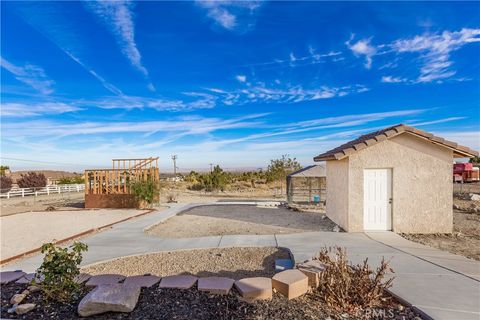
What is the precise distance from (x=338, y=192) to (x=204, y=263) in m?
5.97

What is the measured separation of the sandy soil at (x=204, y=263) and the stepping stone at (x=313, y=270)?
1.11 metres

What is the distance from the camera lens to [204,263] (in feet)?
21.1

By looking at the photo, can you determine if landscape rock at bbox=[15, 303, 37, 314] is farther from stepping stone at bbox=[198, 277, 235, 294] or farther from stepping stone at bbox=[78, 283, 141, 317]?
stepping stone at bbox=[198, 277, 235, 294]

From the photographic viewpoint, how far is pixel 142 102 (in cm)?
2355

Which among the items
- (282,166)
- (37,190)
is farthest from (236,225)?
(37,190)

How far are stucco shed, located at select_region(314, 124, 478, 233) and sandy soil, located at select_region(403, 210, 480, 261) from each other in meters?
0.33

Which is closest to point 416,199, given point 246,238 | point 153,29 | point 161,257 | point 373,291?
point 246,238

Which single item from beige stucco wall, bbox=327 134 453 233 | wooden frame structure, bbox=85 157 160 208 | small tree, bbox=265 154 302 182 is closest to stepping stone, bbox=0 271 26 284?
beige stucco wall, bbox=327 134 453 233

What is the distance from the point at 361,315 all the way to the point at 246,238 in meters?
5.06

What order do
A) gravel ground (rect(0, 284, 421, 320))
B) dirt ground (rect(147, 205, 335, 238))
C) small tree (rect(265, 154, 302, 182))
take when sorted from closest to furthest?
gravel ground (rect(0, 284, 421, 320)), dirt ground (rect(147, 205, 335, 238)), small tree (rect(265, 154, 302, 182))

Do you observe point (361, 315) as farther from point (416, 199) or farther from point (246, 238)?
point (416, 199)

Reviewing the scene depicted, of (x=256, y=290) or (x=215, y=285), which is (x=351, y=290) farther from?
(x=215, y=285)

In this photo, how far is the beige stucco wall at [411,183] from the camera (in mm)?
9406

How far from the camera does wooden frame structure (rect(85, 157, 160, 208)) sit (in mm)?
17172
